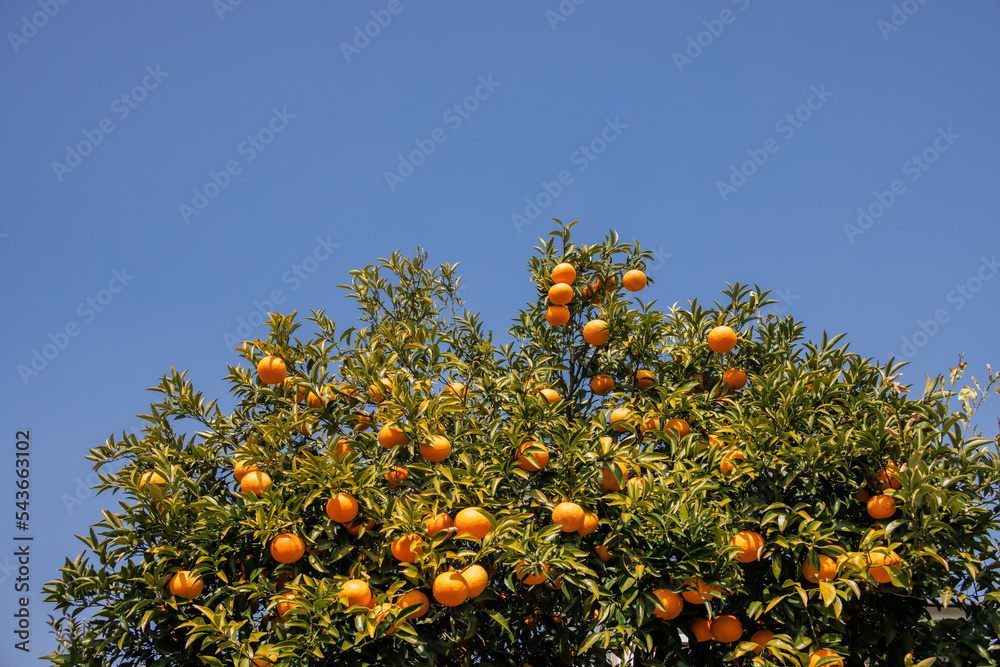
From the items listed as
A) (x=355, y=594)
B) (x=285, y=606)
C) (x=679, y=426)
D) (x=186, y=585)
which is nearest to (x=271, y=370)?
(x=186, y=585)

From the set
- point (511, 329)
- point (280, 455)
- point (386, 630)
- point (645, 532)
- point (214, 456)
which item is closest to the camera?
point (386, 630)

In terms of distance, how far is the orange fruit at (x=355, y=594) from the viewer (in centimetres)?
335

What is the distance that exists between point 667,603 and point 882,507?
127 cm

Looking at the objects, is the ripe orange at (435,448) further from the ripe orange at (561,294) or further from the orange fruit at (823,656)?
the orange fruit at (823,656)

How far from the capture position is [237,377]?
4.46 m

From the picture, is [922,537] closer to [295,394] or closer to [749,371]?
[749,371]

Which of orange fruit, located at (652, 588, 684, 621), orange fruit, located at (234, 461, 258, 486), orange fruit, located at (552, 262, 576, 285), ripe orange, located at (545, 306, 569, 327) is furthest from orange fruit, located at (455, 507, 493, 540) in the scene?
orange fruit, located at (552, 262, 576, 285)

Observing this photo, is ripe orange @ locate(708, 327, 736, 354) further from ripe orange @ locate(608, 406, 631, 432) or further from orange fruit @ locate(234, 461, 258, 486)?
orange fruit @ locate(234, 461, 258, 486)

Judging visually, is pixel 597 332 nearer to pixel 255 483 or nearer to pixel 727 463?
pixel 727 463

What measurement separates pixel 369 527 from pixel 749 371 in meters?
2.77

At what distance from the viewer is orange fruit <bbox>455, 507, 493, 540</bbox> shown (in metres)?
3.41

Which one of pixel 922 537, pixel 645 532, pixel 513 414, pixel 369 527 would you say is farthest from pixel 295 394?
pixel 922 537

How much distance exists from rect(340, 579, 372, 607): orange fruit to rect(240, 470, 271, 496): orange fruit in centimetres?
79

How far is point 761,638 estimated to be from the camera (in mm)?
3666
